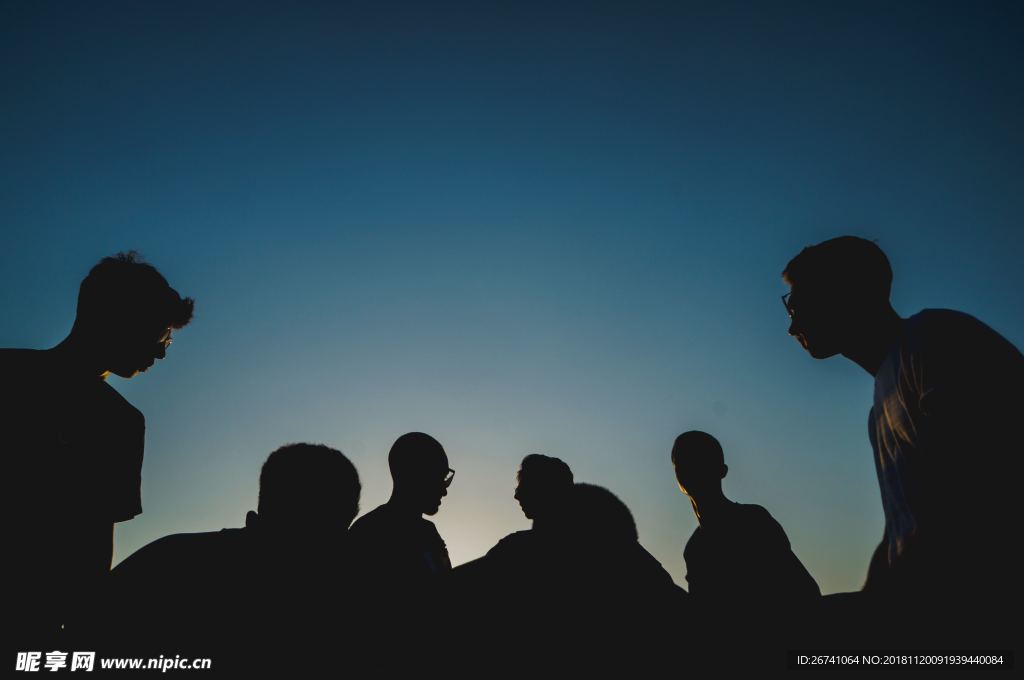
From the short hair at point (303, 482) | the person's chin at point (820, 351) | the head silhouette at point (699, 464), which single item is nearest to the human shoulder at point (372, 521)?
the short hair at point (303, 482)

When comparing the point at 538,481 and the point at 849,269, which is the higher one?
the point at 849,269

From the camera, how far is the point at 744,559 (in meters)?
3.45

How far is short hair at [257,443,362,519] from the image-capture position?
246 centimetres

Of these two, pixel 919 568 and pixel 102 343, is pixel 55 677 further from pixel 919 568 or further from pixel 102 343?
pixel 919 568

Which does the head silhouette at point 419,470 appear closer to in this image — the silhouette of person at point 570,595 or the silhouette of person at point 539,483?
the silhouette of person at point 539,483

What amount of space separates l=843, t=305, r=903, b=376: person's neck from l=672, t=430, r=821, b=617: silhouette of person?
1.73 metres

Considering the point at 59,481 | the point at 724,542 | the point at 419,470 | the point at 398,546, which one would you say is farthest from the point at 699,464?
the point at 59,481

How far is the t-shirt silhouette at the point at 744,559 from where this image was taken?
10.8ft

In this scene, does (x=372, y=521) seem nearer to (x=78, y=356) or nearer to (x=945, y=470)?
(x=78, y=356)

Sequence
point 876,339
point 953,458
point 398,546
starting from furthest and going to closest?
point 398,546
point 876,339
point 953,458

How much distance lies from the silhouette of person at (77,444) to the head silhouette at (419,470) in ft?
5.59

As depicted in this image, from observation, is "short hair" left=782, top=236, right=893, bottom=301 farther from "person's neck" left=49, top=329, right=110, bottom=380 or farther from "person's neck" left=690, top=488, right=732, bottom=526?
"person's neck" left=49, top=329, right=110, bottom=380

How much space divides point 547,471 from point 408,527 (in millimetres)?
1545

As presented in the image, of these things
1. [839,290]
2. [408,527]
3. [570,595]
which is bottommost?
[570,595]
